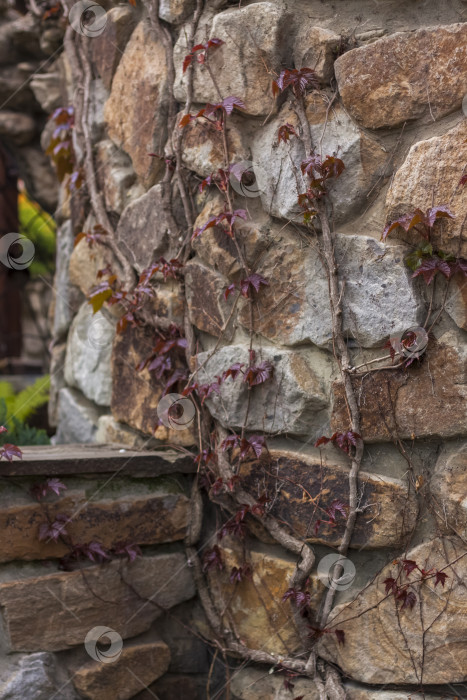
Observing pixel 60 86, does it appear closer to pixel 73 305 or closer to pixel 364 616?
pixel 73 305

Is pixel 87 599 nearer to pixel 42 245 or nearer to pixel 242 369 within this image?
pixel 242 369

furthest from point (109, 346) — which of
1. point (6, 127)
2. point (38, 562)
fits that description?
point (6, 127)

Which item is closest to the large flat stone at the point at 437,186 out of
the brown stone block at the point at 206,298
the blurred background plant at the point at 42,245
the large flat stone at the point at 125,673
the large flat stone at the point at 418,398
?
the large flat stone at the point at 418,398

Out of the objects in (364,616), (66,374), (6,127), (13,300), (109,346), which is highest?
(6,127)

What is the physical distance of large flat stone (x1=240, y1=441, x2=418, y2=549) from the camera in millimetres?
1649

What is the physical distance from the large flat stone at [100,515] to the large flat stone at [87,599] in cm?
6

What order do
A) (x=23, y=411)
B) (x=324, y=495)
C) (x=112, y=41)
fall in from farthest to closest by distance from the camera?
(x=23, y=411)
(x=112, y=41)
(x=324, y=495)

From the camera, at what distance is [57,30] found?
9.79ft

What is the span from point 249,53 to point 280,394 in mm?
900

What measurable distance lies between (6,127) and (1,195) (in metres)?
1.12

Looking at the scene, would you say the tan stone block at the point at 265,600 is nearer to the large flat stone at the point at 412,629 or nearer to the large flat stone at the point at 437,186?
the large flat stone at the point at 412,629

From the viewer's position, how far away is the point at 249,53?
185cm

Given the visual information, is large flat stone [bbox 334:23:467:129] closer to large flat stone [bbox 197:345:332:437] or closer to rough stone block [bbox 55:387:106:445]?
large flat stone [bbox 197:345:332:437]

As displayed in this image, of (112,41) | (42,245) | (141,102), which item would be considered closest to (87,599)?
(141,102)
